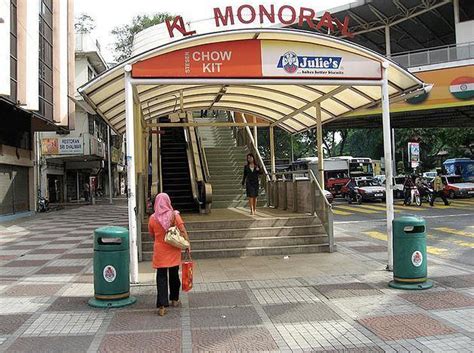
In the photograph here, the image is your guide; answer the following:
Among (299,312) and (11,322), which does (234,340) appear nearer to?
(299,312)

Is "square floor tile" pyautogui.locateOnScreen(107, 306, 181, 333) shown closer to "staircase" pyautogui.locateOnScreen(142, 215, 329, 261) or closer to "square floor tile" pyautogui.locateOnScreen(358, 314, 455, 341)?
"square floor tile" pyautogui.locateOnScreen(358, 314, 455, 341)

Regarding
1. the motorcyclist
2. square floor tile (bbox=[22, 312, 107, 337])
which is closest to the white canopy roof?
square floor tile (bbox=[22, 312, 107, 337])

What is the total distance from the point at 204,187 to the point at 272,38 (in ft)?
19.4

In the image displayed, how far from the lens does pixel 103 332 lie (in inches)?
219

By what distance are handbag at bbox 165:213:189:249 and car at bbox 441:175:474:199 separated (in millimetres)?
23788

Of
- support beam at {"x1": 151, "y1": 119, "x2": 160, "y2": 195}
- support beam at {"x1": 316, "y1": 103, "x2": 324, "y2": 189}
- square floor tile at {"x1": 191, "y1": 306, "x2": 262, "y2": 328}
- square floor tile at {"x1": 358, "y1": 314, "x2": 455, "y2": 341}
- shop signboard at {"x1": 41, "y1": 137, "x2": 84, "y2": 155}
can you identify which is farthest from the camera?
shop signboard at {"x1": 41, "y1": 137, "x2": 84, "y2": 155}

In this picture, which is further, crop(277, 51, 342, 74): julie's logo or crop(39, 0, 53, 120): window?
crop(39, 0, 53, 120): window

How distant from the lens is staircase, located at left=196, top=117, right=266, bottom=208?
15.5 m

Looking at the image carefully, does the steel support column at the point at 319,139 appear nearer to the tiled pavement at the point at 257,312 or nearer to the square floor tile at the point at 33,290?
the tiled pavement at the point at 257,312

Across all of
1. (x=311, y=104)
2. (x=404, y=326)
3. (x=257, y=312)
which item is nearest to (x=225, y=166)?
(x=311, y=104)

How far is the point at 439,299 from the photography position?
6684 millimetres

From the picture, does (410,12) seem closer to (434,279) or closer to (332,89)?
(332,89)

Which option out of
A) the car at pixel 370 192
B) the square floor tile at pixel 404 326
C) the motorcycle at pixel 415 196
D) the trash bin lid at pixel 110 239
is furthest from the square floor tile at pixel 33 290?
the car at pixel 370 192

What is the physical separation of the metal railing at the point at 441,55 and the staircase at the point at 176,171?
46.4 feet
